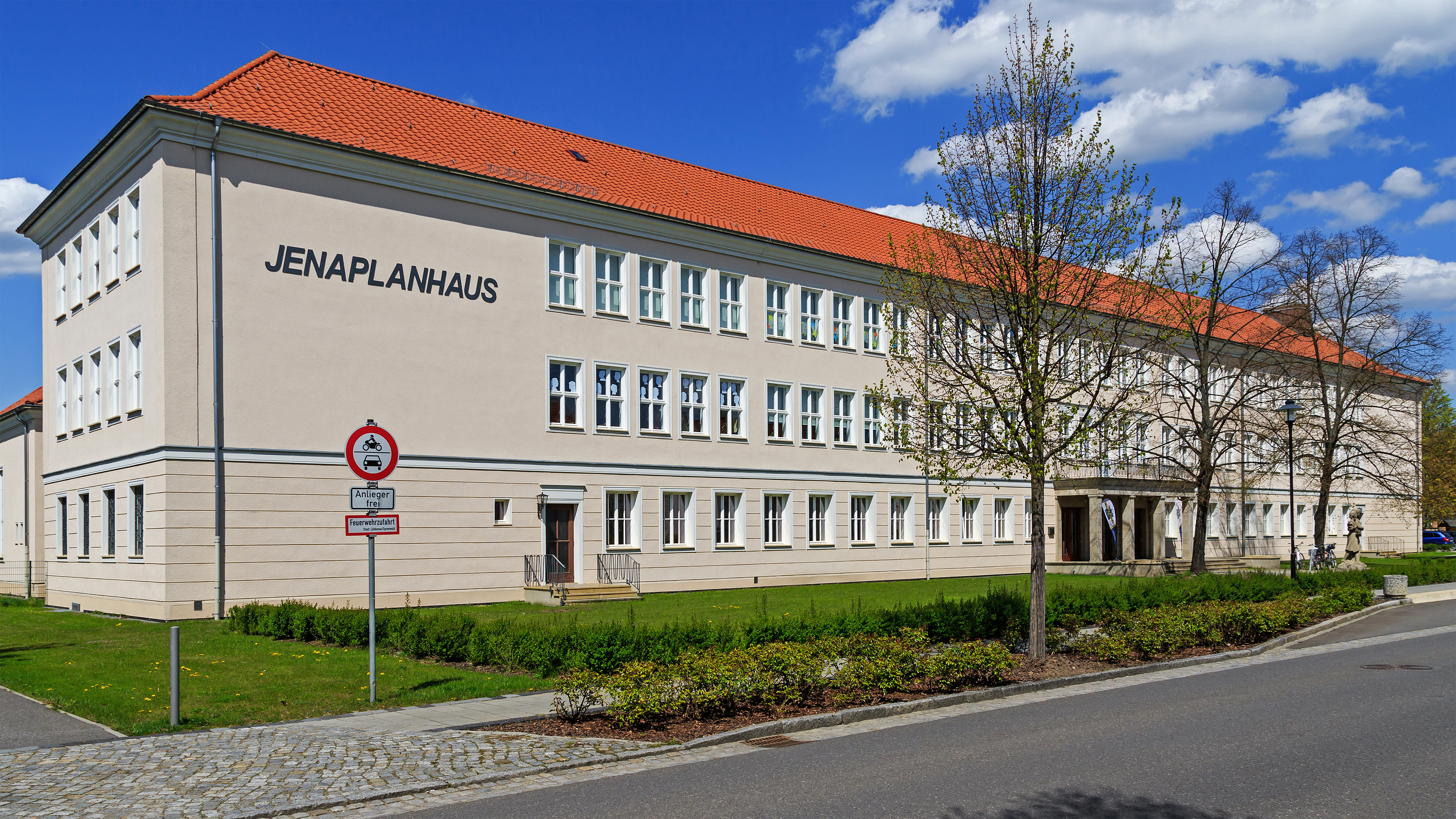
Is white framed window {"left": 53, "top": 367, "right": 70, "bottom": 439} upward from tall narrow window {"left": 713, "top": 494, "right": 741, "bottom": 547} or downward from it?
upward

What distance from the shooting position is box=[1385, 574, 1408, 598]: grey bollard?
2886 centimetres

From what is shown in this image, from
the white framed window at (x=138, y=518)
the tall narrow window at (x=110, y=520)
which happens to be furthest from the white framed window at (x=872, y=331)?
the tall narrow window at (x=110, y=520)

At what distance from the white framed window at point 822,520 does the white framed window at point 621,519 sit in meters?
7.36

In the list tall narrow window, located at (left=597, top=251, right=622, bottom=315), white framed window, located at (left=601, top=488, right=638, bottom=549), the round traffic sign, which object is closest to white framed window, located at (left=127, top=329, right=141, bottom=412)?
tall narrow window, located at (left=597, top=251, right=622, bottom=315)

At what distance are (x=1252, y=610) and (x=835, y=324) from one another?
20619 millimetres

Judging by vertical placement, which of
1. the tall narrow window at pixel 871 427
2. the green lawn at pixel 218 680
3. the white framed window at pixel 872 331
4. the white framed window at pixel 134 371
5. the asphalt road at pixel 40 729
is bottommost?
the green lawn at pixel 218 680

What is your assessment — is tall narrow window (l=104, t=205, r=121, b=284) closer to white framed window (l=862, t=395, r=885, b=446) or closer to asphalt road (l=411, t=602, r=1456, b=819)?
asphalt road (l=411, t=602, r=1456, b=819)

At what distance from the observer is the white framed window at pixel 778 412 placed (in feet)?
116

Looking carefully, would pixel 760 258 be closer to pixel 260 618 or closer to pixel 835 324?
pixel 835 324

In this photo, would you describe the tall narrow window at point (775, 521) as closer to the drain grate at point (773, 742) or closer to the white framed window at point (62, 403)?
the white framed window at point (62, 403)

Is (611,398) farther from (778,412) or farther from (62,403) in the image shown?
(62,403)

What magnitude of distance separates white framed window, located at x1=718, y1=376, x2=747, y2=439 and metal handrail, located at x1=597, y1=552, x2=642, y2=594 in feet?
17.2

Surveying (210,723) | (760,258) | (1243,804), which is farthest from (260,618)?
(760,258)

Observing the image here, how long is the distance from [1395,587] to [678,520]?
19746 mm
